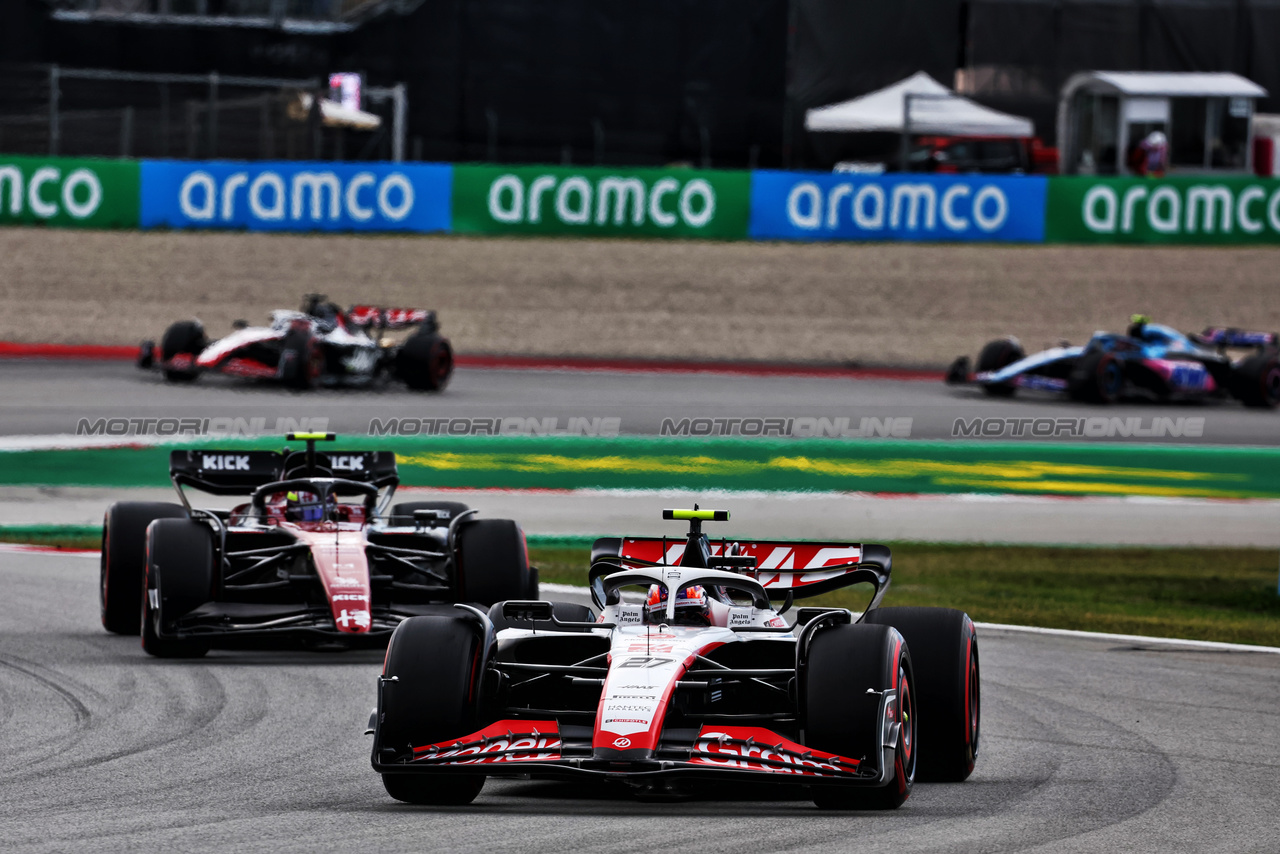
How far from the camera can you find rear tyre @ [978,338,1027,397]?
25.8 m

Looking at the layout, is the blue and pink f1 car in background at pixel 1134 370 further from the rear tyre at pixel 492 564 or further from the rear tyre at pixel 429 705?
the rear tyre at pixel 429 705

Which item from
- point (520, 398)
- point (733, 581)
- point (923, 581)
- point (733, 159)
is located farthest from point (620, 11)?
point (733, 581)

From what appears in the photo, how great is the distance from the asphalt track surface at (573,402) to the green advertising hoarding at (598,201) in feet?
12.7

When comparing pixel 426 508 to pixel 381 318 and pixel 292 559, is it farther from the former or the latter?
pixel 381 318

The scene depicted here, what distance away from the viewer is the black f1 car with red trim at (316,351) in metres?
23.9

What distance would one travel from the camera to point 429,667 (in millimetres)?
7176

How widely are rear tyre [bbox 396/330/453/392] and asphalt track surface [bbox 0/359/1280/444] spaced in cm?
27

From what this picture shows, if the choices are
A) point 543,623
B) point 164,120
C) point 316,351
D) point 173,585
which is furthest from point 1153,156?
point 543,623

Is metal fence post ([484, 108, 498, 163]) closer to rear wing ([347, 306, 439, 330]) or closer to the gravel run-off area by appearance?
the gravel run-off area

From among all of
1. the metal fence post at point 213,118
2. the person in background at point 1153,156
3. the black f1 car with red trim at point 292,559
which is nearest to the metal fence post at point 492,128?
the metal fence post at point 213,118

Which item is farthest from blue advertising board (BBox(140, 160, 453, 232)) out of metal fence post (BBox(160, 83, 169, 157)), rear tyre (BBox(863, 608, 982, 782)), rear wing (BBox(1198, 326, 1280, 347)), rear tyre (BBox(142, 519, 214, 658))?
rear tyre (BBox(863, 608, 982, 782))

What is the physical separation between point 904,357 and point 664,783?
22.1 metres

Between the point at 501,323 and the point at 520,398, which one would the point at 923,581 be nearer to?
the point at 520,398

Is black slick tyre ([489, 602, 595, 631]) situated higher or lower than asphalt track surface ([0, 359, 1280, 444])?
lower
